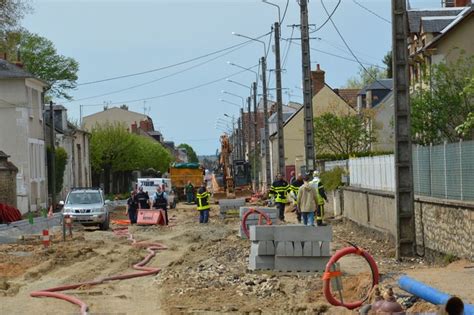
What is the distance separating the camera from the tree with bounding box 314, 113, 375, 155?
202 feet

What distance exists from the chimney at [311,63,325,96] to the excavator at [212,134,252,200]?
48.5 ft

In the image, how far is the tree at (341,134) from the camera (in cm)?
6159

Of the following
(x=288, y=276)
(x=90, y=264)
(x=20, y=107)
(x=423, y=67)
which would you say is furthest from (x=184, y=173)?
(x=288, y=276)

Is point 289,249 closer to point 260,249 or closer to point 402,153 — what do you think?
point 260,249

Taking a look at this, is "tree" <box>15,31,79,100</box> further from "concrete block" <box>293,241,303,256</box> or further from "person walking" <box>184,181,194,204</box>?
"concrete block" <box>293,241,303,256</box>

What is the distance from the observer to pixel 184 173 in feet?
240

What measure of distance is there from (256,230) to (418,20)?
35.1 metres

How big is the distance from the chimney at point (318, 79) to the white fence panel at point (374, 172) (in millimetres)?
44407

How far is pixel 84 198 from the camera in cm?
3866

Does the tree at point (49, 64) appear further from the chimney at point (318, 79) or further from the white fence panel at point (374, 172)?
the white fence panel at point (374, 172)

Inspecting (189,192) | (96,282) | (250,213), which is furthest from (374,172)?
(189,192)

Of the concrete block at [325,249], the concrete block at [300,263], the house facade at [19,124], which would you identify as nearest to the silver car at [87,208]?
the house facade at [19,124]

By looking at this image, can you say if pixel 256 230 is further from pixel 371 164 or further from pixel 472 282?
pixel 371 164

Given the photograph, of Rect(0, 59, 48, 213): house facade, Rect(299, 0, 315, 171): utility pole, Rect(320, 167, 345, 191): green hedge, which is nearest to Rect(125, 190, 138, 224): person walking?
Rect(320, 167, 345, 191): green hedge
